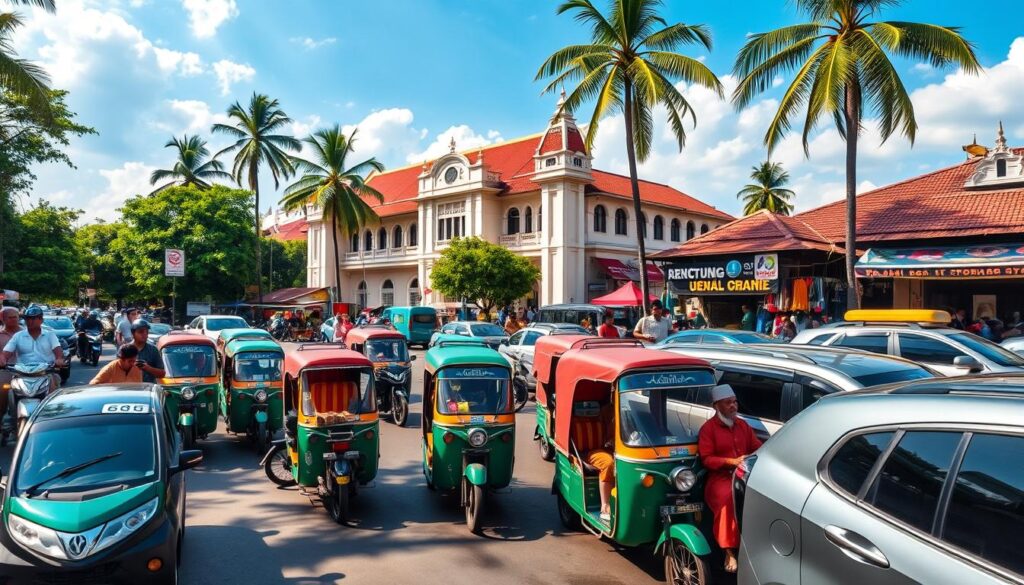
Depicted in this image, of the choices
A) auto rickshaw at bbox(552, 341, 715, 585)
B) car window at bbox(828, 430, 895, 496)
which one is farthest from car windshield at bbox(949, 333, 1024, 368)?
car window at bbox(828, 430, 895, 496)

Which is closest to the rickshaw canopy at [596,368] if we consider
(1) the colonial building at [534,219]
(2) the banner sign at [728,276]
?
(2) the banner sign at [728,276]

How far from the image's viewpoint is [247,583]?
18.6 feet

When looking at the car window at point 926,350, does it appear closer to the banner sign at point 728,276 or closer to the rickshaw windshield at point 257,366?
the rickshaw windshield at point 257,366

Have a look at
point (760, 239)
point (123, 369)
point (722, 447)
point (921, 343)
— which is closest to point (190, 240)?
point (760, 239)

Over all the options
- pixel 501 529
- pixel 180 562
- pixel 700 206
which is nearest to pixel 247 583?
pixel 180 562

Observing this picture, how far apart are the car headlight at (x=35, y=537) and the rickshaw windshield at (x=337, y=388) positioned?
3342mm

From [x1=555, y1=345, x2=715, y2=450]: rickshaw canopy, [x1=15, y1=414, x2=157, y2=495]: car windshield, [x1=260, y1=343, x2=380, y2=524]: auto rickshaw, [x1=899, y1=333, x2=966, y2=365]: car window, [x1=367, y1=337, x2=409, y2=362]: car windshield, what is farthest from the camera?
[x1=367, y1=337, x2=409, y2=362]: car windshield

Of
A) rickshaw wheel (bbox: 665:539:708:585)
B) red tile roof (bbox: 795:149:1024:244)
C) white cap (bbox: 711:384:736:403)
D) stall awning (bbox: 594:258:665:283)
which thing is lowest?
rickshaw wheel (bbox: 665:539:708:585)

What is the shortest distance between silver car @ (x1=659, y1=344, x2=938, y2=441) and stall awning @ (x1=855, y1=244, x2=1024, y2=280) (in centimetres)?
1316

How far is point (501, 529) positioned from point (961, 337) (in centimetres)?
740

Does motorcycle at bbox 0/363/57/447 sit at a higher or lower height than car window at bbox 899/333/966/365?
lower

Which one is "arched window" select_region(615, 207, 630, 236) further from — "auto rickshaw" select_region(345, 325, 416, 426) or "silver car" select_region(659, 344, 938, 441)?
"silver car" select_region(659, 344, 938, 441)

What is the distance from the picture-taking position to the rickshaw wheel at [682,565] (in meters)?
4.85

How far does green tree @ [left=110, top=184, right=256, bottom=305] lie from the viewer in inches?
1585
